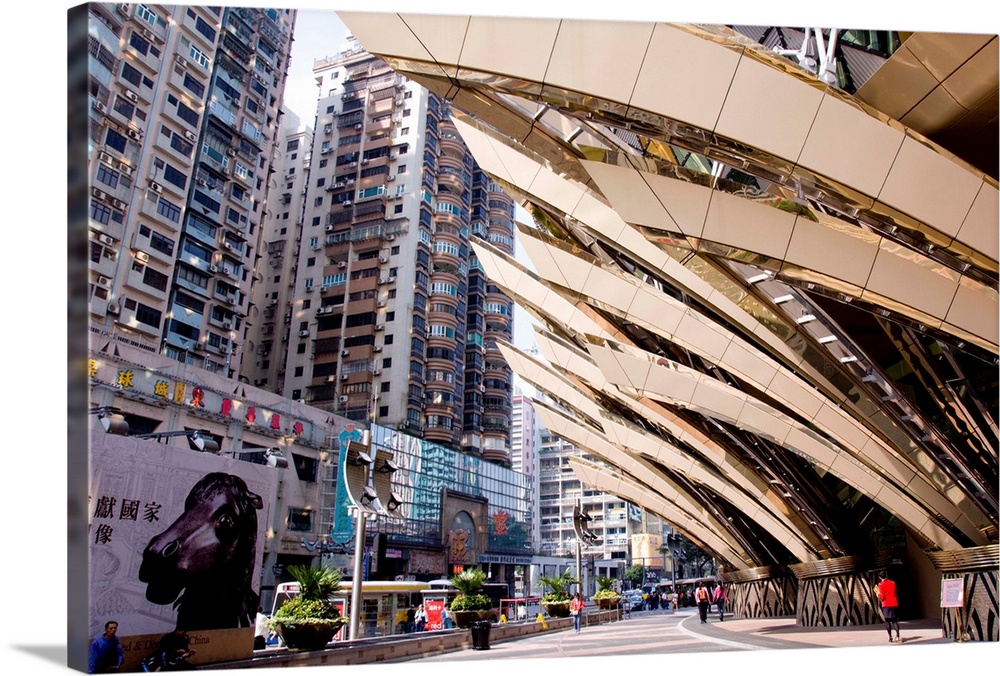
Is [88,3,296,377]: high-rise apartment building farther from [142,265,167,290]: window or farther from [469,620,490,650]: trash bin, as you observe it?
[469,620,490,650]: trash bin

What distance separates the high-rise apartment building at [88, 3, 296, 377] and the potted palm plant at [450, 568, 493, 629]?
25965 millimetres

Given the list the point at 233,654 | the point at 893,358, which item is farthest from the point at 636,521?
the point at 233,654

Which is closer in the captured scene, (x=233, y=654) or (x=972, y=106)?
(x=972, y=106)

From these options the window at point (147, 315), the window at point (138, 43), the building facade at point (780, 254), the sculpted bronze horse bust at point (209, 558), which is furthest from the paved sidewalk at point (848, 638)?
the window at point (138, 43)

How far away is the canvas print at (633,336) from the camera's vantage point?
370 inches

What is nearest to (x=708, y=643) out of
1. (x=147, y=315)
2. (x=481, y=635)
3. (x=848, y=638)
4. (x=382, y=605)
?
(x=848, y=638)

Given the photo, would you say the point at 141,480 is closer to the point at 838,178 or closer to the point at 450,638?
the point at 450,638

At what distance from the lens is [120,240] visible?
1644 inches

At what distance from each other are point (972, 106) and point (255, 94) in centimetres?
5177

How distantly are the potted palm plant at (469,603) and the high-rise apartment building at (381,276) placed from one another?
3658 centimetres

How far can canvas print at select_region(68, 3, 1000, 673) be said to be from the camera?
30.9 ft

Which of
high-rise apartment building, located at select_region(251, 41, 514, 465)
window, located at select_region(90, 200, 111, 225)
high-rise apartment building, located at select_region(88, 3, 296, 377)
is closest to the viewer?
window, located at select_region(90, 200, 111, 225)

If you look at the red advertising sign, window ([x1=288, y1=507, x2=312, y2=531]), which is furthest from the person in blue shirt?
window ([x1=288, y1=507, x2=312, y2=531])

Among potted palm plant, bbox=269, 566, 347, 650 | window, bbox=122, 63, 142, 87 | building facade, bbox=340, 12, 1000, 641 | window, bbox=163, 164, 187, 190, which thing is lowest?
potted palm plant, bbox=269, 566, 347, 650
